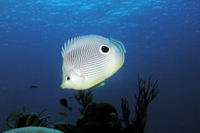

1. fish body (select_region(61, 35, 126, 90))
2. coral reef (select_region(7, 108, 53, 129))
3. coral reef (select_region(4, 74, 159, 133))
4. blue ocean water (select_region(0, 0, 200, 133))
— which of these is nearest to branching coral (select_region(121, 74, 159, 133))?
coral reef (select_region(4, 74, 159, 133))

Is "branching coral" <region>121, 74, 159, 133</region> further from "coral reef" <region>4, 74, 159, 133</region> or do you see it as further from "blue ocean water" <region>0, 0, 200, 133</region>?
"blue ocean water" <region>0, 0, 200, 133</region>

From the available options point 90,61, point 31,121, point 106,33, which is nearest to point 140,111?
point 31,121

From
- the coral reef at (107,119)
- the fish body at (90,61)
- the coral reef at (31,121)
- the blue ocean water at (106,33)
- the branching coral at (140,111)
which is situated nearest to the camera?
the fish body at (90,61)

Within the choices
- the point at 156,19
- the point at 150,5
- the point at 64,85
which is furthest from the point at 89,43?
the point at 156,19

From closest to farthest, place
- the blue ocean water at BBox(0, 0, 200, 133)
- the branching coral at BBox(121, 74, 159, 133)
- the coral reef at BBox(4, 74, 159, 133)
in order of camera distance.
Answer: the coral reef at BBox(4, 74, 159, 133) < the branching coral at BBox(121, 74, 159, 133) < the blue ocean water at BBox(0, 0, 200, 133)

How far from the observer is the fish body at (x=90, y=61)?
2.79 feet

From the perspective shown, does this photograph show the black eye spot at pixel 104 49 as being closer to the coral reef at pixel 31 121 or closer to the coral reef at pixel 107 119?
the coral reef at pixel 107 119

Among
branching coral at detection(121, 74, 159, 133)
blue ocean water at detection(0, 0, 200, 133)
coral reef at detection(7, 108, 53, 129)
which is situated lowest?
coral reef at detection(7, 108, 53, 129)

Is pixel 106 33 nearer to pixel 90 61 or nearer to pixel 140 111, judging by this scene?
pixel 140 111

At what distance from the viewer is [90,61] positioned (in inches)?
34.9

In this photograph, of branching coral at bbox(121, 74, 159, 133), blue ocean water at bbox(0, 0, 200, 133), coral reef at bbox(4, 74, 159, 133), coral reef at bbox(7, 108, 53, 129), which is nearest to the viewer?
coral reef at bbox(7, 108, 53, 129)

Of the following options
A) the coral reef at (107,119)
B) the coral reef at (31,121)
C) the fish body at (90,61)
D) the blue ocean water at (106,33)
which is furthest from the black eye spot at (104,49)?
the blue ocean water at (106,33)

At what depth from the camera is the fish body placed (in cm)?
85

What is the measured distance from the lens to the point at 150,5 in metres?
21.4
